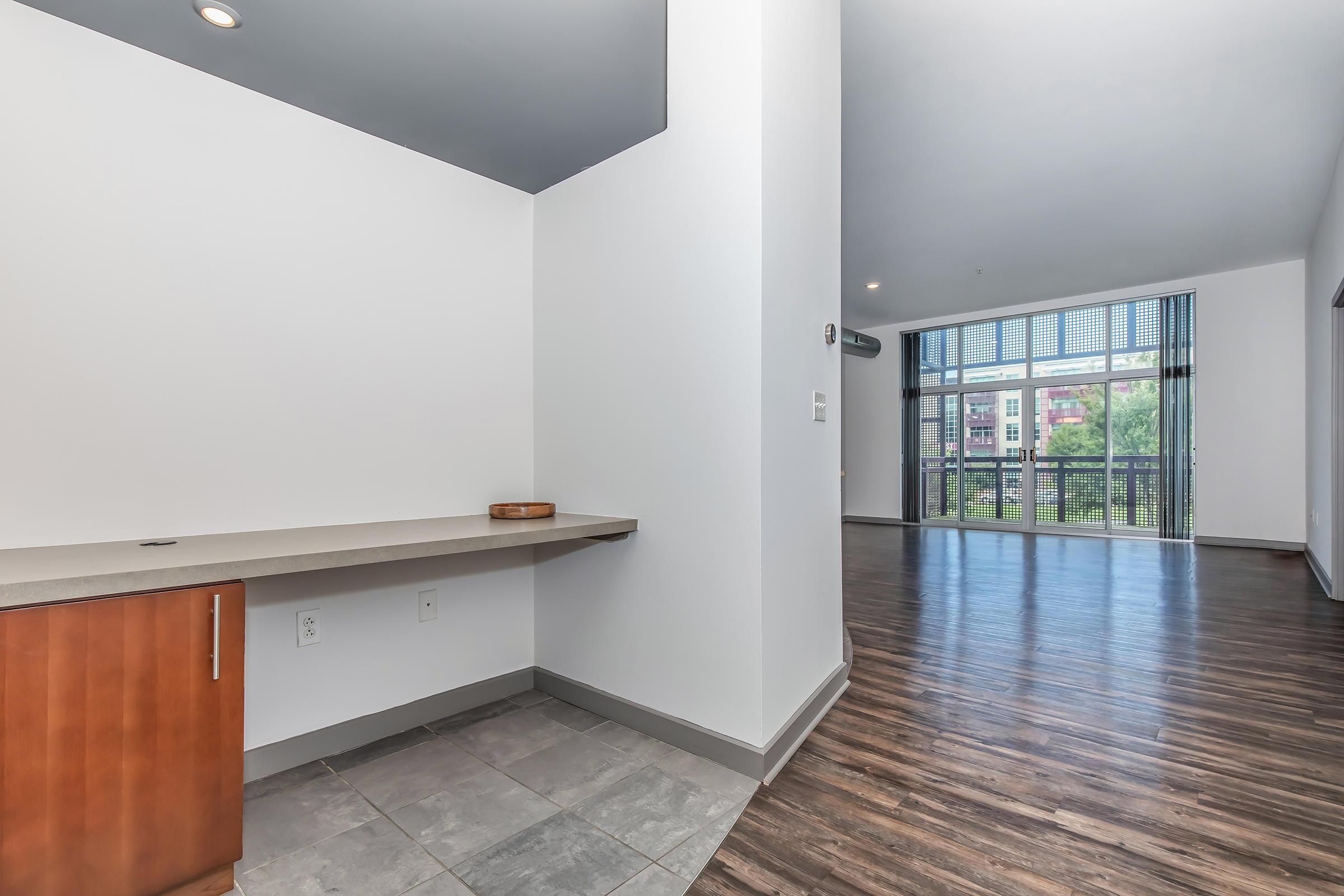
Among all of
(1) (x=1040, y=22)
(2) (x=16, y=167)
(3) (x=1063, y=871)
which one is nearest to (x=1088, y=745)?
(3) (x=1063, y=871)

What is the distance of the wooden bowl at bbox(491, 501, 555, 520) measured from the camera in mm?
2383

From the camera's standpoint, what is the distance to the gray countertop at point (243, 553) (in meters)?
1.22

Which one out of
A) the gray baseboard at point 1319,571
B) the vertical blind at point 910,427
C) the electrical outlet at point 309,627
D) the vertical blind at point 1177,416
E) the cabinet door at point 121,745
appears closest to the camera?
the cabinet door at point 121,745

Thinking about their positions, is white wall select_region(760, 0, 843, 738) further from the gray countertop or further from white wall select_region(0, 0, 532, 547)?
white wall select_region(0, 0, 532, 547)

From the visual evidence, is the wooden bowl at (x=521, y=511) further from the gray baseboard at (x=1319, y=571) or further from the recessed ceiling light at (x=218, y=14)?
the gray baseboard at (x=1319, y=571)

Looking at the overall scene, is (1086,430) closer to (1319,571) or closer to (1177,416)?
(1177,416)

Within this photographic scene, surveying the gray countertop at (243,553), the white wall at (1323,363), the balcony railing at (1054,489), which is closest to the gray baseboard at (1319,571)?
the white wall at (1323,363)

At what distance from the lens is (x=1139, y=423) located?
287 inches

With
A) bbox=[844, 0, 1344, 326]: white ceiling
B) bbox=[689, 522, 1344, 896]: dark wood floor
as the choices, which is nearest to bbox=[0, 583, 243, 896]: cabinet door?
bbox=[689, 522, 1344, 896]: dark wood floor

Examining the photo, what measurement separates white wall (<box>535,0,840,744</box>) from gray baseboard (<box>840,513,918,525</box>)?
22.6 ft

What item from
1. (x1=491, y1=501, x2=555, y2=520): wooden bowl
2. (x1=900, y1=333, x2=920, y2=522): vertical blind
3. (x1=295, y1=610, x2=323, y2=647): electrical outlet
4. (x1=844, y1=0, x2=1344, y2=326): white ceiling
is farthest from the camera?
(x1=900, y1=333, x2=920, y2=522): vertical blind

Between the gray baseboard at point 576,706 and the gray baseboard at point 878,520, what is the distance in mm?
6734

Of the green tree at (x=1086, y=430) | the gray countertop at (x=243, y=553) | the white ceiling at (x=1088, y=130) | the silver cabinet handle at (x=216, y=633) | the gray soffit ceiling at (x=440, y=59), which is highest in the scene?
the white ceiling at (x=1088, y=130)

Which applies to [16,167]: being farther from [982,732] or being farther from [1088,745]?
[1088,745]
